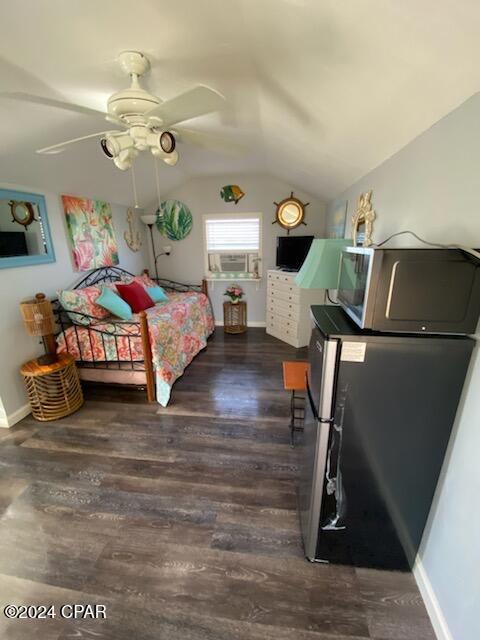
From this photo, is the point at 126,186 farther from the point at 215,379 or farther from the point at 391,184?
the point at 391,184

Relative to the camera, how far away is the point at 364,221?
2.04 m

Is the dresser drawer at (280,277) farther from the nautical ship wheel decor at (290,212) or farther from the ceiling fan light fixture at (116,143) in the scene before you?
the ceiling fan light fixture at (116,143)

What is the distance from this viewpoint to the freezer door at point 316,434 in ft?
3.57

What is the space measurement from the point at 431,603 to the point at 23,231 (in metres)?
3.86

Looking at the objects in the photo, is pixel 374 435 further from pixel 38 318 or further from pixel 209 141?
pixel 38 318

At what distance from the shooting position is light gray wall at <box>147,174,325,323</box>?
431cm

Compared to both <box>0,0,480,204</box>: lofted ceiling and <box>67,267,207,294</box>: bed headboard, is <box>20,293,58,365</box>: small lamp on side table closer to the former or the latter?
<box>67,267,207,294</box>: bed headboard

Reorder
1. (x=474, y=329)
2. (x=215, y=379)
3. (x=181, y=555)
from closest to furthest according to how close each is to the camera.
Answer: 1. (x=474, y=329)
2. (x=181, y=555)
3. (x=215, y=379)

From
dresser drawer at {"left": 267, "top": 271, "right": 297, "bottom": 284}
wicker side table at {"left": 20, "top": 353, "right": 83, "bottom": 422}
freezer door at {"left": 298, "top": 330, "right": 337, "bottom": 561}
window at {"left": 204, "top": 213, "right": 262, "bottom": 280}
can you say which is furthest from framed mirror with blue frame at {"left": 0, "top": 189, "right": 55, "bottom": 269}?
dresser drawer at {"left": 267, "top": 271, "right": 297, "bottom": 284}

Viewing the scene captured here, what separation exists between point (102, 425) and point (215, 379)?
122 centimetres

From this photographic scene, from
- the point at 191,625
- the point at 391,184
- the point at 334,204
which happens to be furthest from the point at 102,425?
the point at 334,204

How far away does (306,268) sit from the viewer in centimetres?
172

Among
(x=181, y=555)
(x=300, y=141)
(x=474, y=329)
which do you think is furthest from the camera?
(x=300, y=141)

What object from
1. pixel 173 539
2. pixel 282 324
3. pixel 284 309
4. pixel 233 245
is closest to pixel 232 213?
pixel 233 245
